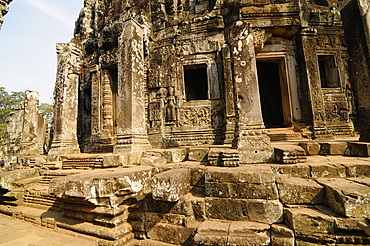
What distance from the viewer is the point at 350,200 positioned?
184cm

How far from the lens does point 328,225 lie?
73.9 inches

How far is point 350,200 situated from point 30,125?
13.5m

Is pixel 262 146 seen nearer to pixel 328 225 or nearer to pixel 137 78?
pixel 328 225

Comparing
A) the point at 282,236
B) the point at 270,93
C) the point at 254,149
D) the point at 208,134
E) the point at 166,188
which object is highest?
the point at 270,93

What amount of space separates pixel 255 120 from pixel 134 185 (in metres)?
2.63

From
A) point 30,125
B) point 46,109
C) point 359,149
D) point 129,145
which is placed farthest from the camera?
point 46,109

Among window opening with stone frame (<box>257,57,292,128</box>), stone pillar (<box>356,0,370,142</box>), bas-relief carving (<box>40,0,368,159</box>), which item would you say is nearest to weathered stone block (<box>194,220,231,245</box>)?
stone pillar (<box>356,0,370,142</box>)

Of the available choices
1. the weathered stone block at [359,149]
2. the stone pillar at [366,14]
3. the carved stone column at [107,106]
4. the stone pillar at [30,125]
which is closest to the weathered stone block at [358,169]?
the weathered stone block at [359,149]

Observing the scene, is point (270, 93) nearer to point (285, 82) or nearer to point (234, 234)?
point (285, 82)

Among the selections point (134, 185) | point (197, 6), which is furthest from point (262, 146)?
point (197, 6)

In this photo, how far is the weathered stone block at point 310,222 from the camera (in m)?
1.88

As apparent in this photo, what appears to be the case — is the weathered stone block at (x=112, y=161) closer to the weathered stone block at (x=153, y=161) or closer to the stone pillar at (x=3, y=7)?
the weathered stone block at (x=153, y=161)

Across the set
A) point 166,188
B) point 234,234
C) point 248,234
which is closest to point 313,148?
point 248,234

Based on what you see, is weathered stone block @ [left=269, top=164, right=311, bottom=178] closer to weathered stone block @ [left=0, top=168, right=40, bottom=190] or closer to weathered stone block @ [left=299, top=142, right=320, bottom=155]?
weathered stone block @ [left=299, top=142, right=320, bottom=155]
